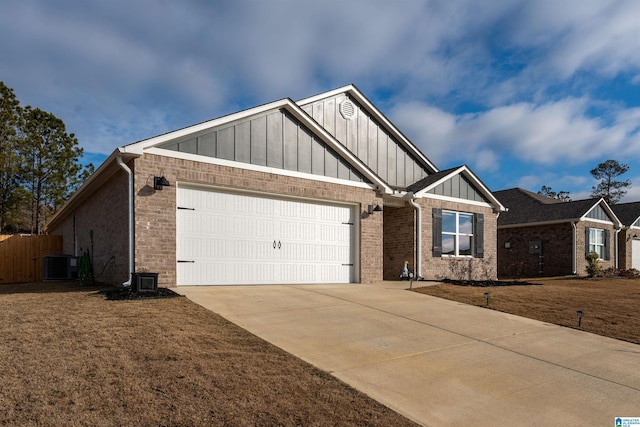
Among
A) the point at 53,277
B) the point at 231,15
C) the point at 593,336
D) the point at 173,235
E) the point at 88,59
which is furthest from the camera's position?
the point at 53,277

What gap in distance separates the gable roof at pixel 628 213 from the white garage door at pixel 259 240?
2264 centimetres

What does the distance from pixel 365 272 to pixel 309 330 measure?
6295mm

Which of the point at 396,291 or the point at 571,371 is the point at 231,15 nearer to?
the point at 396,291

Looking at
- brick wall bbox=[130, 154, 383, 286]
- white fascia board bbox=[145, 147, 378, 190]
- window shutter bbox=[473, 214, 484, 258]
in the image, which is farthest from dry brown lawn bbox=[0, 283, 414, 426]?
window shutter bbox=[473, 214, 484, 258]

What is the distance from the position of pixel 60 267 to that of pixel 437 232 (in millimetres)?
13610

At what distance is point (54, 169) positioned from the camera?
2380 cm

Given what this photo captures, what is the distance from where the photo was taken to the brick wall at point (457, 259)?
14250 millimetres

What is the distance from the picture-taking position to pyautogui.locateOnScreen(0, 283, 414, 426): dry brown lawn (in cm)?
317

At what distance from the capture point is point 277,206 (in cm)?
1077

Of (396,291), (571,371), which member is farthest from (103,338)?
(396,291)

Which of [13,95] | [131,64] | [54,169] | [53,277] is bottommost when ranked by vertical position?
[53,277]

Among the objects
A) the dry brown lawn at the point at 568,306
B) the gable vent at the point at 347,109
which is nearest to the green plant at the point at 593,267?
the dry brown lawn at the point at 568,306

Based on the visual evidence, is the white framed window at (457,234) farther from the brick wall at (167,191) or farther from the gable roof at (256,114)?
the brick wall at (167,191)

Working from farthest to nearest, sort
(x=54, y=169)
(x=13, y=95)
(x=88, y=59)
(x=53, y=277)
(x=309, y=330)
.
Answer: (x=54, y=169) < (x=13, y=95) < (x=53, y=277) < (x=88, y=59) < (x=309, y=330)
